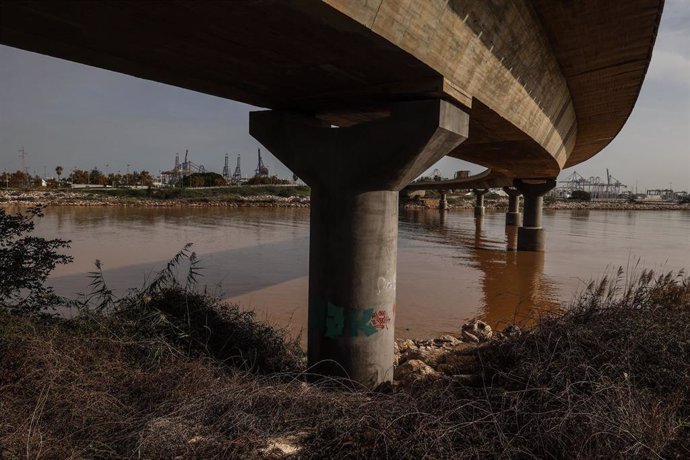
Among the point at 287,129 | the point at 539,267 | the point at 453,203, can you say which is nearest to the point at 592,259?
the point at 539,267

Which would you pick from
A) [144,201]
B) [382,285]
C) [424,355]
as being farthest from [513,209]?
[144,201]

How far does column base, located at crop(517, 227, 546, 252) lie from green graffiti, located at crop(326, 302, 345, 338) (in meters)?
24.2

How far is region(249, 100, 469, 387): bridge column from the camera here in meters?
6.40

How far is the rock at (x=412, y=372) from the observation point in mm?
6664

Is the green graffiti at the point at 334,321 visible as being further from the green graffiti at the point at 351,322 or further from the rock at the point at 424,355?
the rock at the point at 424,355

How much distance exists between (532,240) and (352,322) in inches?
962

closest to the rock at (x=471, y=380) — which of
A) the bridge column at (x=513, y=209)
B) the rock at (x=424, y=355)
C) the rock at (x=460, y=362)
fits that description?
the rock at (x=460, y=362)

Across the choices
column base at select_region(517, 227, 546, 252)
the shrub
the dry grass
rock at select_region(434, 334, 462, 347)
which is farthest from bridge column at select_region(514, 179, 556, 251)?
the shrub

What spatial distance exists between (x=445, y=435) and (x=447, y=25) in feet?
15.5

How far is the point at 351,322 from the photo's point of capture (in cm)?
661

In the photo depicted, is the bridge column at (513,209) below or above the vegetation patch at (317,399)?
above

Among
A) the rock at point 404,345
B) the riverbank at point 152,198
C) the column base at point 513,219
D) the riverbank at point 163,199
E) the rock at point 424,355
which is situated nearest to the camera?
the rock at point 424,355

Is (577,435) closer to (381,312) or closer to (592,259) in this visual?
(381,312)

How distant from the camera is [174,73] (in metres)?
5.77
